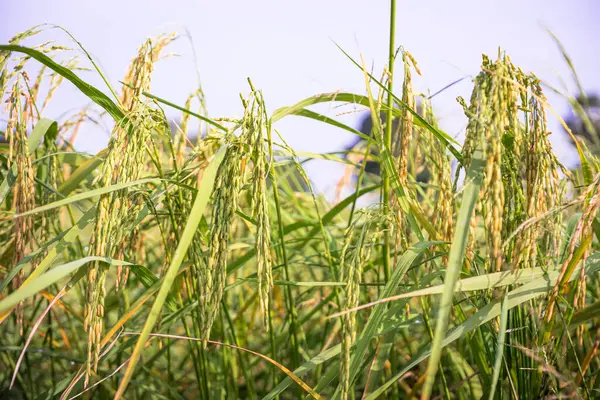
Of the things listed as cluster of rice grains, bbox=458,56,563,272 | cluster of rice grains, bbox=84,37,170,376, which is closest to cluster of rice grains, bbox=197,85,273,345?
cluster of rice grains, bbox=84,37,170,376

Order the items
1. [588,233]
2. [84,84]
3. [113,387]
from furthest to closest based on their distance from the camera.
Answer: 1. [113,387]
2. [84,84]
3. [588,233]

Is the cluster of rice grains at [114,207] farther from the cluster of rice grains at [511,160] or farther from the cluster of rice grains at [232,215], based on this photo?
the cluster of rice grains at [511,160]

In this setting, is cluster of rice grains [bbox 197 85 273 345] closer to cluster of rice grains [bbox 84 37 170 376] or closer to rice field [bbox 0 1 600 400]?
rice field [bbox 0 1 600 400]

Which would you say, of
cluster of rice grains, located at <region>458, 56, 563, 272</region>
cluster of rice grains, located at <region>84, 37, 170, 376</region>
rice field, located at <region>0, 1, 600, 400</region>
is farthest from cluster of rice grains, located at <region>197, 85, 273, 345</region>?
cluster of rice grains, located at <region>458, 56, 563, 272</region>

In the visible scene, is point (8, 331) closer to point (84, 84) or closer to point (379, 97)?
point (84, 84)

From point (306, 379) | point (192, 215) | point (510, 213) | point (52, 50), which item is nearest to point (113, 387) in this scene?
point (306, 379)

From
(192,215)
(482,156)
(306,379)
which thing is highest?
(482,156)

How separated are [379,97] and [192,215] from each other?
1.59 feet

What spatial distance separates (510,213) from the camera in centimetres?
89

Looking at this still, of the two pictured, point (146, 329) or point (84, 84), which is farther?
point (84, 84)

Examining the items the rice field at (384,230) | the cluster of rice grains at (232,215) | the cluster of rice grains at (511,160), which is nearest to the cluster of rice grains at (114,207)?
the rice field at (384,230)

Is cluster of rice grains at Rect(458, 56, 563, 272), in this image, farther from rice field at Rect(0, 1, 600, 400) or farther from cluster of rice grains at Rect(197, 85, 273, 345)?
cluster of rice grains at Rect(197, 85, 273, 345)

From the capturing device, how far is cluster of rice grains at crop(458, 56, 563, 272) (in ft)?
2.37

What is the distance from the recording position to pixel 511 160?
95 cm
